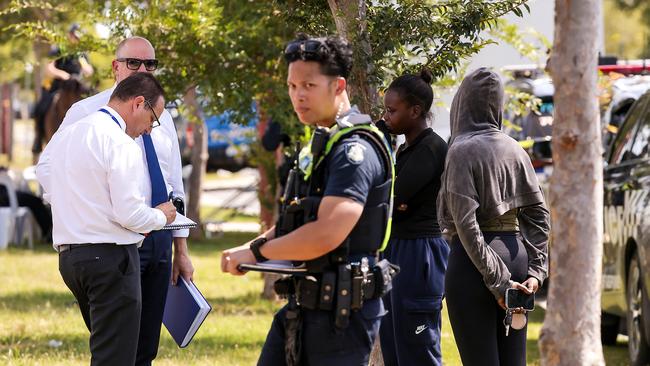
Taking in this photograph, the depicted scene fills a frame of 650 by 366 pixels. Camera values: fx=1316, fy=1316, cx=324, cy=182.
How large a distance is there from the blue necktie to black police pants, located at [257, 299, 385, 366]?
6.75 feet

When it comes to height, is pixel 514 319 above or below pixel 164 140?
below

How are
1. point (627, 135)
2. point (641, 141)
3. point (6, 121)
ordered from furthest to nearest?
point (6, 121)
point (627, 135)
point (641, 141)

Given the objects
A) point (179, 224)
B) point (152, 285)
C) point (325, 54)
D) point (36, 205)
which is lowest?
point (36, 205)

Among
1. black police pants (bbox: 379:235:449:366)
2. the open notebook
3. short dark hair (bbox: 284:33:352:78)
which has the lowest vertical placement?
black police pants (bbox: 379:235:449:366)

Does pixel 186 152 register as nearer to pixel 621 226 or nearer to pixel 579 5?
pixel 621 226

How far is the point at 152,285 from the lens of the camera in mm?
6961

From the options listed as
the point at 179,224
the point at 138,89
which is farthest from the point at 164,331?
the point at 138,89

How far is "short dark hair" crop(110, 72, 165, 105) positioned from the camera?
6418 mm

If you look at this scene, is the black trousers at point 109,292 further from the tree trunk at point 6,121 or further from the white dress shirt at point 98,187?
the tree trunk at point 6,121

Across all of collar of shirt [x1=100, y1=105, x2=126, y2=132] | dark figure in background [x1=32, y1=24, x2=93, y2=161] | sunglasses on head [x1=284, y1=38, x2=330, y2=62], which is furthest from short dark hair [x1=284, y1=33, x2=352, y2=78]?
dark figure in background [x1=32, y1=24, x2=93, y2=161]

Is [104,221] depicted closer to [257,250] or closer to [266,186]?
[257,250]

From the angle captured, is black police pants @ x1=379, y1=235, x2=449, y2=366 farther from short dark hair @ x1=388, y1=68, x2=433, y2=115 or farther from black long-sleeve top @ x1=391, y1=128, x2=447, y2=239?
short dark hair @ x1=388, y1=68, x2=433, y2=115

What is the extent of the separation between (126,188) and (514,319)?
1.88 metres

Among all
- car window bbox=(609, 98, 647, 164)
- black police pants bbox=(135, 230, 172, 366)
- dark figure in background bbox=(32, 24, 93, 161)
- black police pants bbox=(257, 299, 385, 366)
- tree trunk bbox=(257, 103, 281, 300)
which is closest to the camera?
black police pants bbox=(257, 299, 385, 366)
